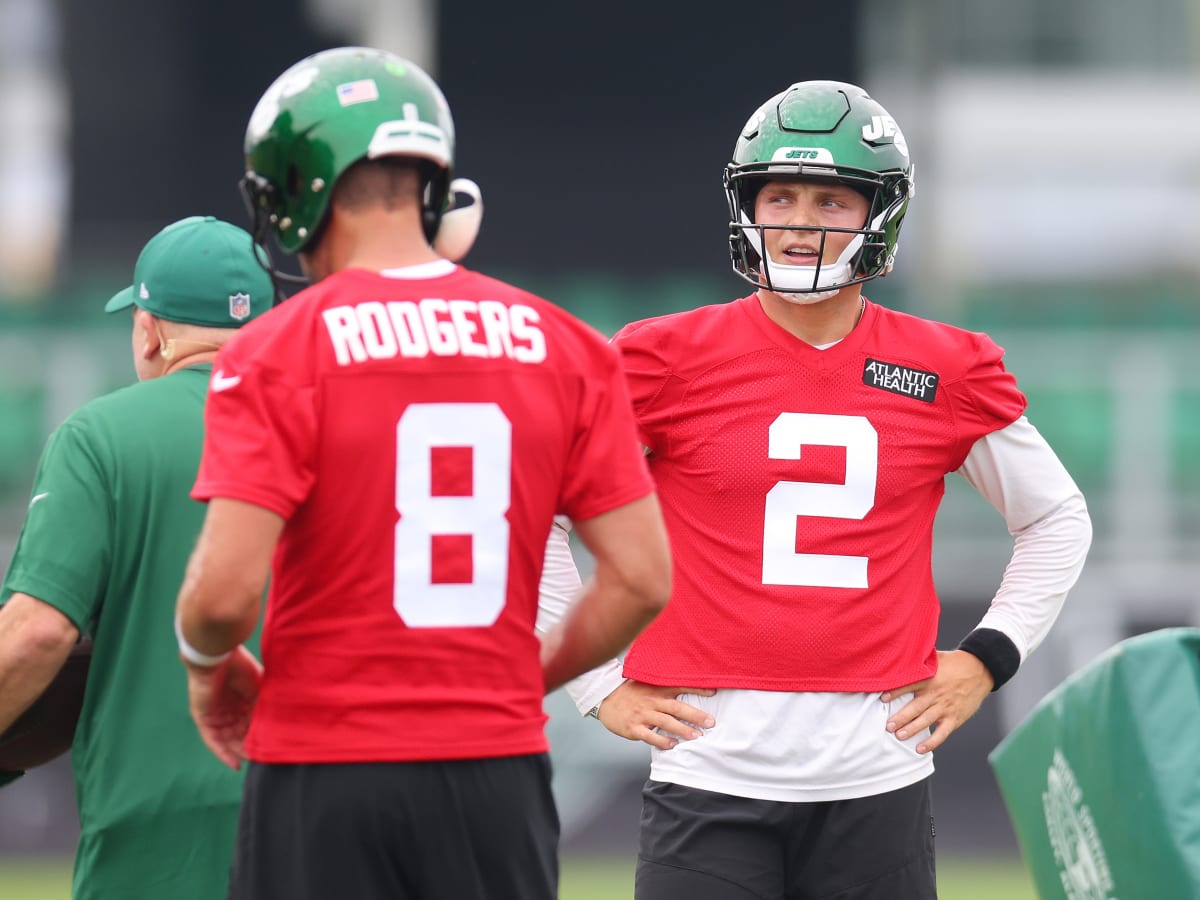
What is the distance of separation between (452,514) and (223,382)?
0.36 metres

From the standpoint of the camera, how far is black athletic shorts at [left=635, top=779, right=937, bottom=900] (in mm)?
3213

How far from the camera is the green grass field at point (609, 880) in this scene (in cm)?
738

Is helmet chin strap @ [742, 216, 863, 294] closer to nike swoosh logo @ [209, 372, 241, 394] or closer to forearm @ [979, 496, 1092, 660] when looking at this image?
forearm @ [979, 496, 1092, 660]

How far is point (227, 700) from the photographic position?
2.63m

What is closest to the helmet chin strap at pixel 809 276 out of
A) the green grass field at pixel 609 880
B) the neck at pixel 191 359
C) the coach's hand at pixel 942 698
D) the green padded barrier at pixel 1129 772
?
the coach's hand at pixel 942 698

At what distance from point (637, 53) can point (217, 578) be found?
35.1ft

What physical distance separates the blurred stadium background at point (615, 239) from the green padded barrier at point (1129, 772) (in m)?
4.15

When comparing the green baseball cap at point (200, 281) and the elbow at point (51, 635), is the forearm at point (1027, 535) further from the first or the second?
the elbow at point (51, 635)

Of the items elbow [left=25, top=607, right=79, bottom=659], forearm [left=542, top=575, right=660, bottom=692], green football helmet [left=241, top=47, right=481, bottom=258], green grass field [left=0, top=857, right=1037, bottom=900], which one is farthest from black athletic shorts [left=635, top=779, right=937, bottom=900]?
green grass field [left=0, top=857, right=1037, bottom=900]

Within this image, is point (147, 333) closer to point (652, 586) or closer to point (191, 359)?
point (191, 359)

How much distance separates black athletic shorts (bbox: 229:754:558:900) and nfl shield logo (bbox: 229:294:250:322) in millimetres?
1199

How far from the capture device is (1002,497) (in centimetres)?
354

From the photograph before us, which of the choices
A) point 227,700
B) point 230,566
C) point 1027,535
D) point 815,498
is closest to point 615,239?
point 1027,535

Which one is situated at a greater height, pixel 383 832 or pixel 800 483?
pixel 800 483
